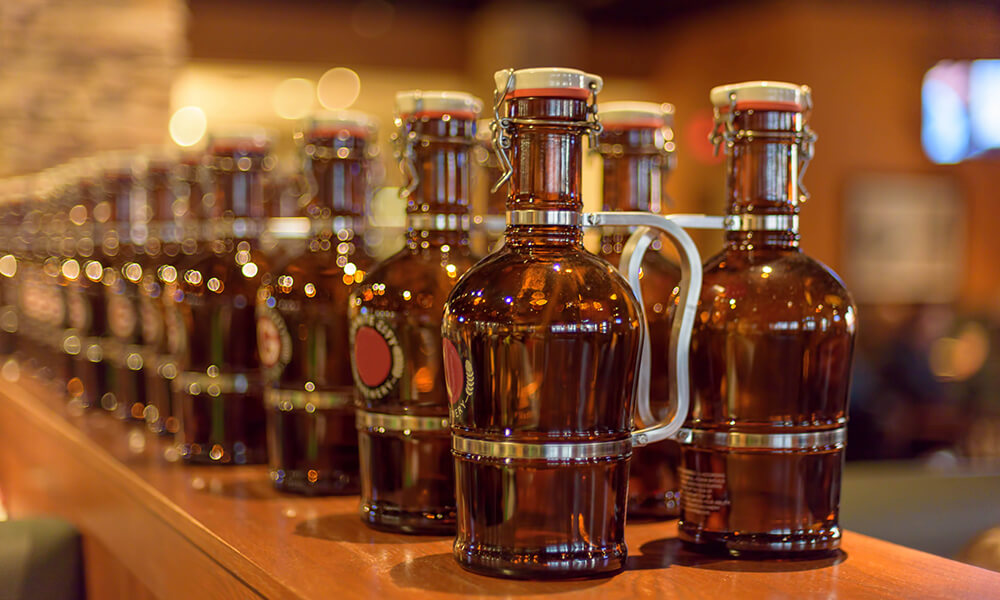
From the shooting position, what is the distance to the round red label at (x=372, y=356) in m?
1.00

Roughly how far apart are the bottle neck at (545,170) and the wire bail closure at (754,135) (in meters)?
0.15

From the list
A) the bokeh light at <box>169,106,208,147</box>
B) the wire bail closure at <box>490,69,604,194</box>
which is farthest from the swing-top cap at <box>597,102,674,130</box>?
the bokeh light at <box>169,106,208,147</box>

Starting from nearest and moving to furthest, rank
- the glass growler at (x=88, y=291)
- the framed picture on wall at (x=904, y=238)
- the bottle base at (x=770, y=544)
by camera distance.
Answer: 1. the bottle base at (x=770, y=544)
2. the glass growler at (x=88, y=291)
3. the framed picture on wall at (x=904, y=238)

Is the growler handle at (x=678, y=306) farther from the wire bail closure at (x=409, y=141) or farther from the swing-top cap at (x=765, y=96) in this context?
the wire bail closure at (x=409, y=141)

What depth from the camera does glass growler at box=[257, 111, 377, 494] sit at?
46.4 inches

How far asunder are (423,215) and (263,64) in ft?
20.8

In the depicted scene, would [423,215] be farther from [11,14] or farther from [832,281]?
[11,14]

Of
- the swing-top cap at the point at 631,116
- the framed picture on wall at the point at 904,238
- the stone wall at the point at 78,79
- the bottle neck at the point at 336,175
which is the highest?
the stone wall at the point at 78,79

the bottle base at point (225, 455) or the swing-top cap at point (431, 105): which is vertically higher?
the swing-top cap at point (431, 105)

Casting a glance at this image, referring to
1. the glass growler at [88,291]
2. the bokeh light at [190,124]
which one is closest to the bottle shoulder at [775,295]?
the glass growler at [88,291]

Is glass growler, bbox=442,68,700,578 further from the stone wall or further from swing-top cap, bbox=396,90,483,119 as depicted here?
the stone wall

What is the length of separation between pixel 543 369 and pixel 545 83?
0.20 m

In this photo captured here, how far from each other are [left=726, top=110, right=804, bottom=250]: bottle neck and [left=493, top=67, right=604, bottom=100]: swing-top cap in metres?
0.17

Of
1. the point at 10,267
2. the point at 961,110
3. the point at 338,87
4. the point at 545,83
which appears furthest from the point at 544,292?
the point at 338,87
